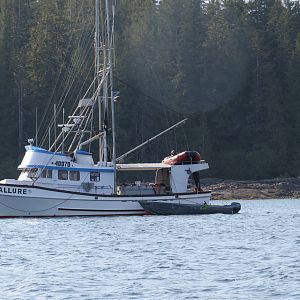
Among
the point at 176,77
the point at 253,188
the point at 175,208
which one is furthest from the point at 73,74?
the point at 175,208

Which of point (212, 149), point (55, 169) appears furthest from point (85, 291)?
point (212, 149)

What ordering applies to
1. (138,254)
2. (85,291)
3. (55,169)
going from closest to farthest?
1. (85,291)
2. (138,254)
3. (55,169)

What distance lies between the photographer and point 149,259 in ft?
112

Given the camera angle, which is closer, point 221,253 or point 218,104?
point 221,253

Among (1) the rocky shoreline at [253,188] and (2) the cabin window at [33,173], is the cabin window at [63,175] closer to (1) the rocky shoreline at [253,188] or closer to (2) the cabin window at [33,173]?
(2) the cabin window at [33,173]

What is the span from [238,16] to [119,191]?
53.5 metres

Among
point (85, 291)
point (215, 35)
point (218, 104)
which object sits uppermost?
point (215, 35)

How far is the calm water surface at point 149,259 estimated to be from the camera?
2769 centimetres

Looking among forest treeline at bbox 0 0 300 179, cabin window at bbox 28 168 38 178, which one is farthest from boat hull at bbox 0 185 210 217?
forest treeline at bbox 0 0 300 179

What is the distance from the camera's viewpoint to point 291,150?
328 ft

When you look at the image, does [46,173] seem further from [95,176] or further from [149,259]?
[149,259]

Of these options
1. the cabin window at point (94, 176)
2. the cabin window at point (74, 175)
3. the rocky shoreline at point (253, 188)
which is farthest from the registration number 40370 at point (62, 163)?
the rocky shoreline at point (253, 188)

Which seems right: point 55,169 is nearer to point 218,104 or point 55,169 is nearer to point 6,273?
point 6,273

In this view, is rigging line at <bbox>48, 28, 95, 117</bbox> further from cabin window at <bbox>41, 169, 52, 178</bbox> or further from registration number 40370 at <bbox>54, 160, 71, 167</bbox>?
cabin window at <bbox>41, 169, 52, 178</bbox>
